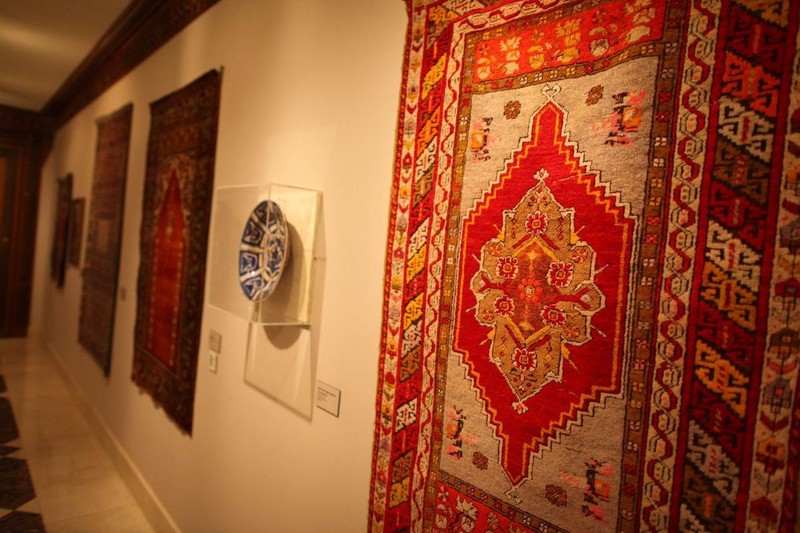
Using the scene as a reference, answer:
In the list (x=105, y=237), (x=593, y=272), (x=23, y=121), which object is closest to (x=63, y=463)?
(x=105, y=237)

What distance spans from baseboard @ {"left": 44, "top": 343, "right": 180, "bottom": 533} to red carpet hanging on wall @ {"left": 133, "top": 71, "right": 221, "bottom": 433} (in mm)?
653

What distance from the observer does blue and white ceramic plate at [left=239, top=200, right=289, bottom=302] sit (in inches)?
75.9

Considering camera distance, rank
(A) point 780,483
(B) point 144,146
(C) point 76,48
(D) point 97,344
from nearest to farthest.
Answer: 1. (A) point 780,483
2. (B) point 144,146
3. (D) point 97,344
4. (C) point 76,48

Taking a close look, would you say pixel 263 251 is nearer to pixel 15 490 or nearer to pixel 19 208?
pixel 15 490

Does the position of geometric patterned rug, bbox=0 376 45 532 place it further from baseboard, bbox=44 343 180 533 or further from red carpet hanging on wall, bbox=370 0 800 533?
red carpet hanging on wall, bbox=370 0 800 533

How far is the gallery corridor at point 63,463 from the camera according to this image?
3135 millimetres

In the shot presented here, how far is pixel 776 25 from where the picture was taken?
85cm

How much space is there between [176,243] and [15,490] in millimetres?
2109

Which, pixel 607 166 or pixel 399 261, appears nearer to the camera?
pixel 607 166

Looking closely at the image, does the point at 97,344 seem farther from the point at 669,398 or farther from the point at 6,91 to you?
the point at 669,398

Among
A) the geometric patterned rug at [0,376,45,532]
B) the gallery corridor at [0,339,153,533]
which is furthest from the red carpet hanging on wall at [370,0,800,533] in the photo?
the geometric patterned rug at [0,376,45,532]

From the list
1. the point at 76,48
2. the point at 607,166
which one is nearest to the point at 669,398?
the point at 607,166

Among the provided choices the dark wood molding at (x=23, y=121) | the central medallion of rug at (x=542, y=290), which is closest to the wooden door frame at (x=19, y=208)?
the dark wood molding at (x=23, y=121)

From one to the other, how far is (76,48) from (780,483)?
6.11 meters
